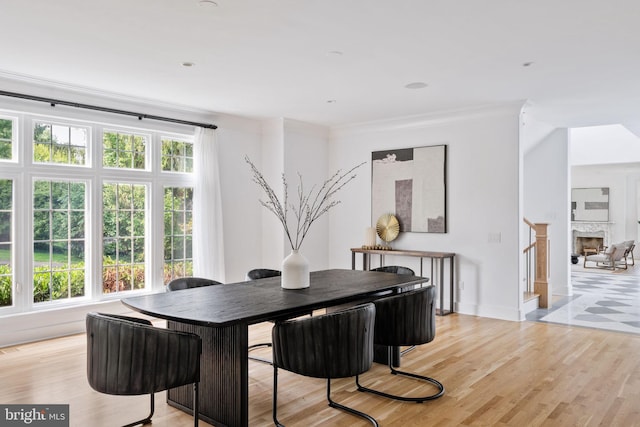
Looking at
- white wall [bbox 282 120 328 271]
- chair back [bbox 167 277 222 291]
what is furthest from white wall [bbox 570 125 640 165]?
chair back [bbox 167 277 222 291]


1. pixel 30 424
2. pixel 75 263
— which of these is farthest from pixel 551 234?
pixel 30 424

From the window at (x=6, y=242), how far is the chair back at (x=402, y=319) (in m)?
3.75

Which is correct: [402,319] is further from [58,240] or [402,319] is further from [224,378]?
[58,240]

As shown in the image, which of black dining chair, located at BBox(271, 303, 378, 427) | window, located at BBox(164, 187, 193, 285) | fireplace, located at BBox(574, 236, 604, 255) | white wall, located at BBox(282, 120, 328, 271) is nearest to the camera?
black dining chair, located at BBox(271, 303, 378, 427)

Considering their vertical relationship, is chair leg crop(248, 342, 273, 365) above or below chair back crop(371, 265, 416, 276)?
below

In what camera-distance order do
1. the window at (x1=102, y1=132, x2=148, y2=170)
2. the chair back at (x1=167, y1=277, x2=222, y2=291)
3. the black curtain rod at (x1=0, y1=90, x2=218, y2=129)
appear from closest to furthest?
the chair back at (x1=167, y1=277, x2=222, y2=291)
the black curtain rod at (x1=0, y1=90, x2=218, y2=129)
the window at (x1=102, y1=132, x2=148, y2=170)

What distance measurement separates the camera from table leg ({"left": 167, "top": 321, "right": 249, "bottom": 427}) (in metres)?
2.78

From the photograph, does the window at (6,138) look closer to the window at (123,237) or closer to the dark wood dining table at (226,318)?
the window at (123,237)

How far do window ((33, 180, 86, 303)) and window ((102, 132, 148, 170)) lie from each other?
0.45 metres

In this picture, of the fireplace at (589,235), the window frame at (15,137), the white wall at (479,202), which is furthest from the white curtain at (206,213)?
the fireplace at (589,235)

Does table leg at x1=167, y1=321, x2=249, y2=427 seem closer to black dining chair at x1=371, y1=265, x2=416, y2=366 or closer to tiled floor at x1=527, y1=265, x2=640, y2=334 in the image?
black dining chair at x1=371, y1=265, x2=416, y2=366

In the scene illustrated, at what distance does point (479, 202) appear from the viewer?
6.14m

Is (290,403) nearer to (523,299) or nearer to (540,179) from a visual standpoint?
(523,299)

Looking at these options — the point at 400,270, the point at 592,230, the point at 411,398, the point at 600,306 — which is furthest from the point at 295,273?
the point at 592,230
